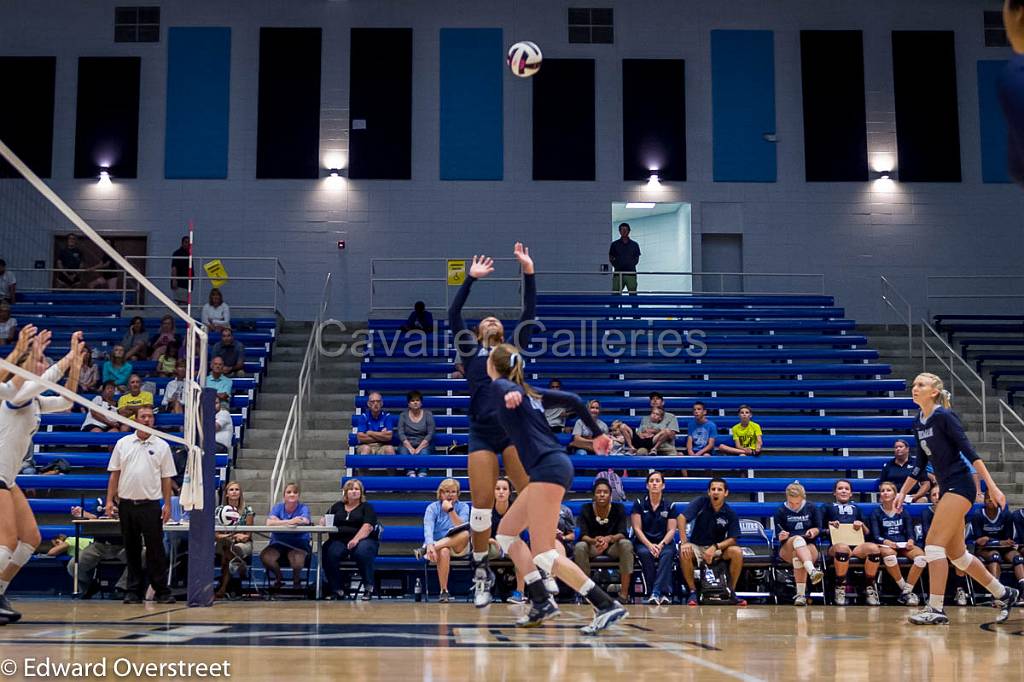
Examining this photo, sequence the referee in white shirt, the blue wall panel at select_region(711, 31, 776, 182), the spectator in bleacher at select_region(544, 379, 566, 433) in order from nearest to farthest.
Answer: the referee in white shirt → the spectator in bleacher at select_region(544, 379, 566, 433) → the blue wall panel at select_region(711, 31, 776, 182)

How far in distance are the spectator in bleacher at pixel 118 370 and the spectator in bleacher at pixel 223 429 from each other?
2.01 m

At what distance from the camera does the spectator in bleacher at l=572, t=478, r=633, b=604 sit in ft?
40.7

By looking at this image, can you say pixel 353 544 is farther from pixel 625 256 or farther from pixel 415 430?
pixel 625 256

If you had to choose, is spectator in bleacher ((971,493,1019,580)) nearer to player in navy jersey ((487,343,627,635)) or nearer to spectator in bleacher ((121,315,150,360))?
player in navy jersey ((487,343,627,635))

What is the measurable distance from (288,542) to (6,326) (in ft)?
26.6

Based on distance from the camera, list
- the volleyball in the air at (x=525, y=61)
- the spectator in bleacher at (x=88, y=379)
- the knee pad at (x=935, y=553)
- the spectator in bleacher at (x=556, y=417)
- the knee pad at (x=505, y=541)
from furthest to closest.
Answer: the spectator in bleacher at (x=88, y=379) < the spectator in bleacher at (x=556, y=417) < the volleyball in the air at (x=525, y=61) < the knee pad at (x=935, y=553) < the knee pad at (x=505, y=541)

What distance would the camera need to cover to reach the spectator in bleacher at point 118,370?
16331 millimetres

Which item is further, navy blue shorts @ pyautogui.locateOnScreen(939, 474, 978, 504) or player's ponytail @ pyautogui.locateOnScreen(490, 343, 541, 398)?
navy blue shorts @ pyautogui.locateOnScreen(939, 474, 978, 504)

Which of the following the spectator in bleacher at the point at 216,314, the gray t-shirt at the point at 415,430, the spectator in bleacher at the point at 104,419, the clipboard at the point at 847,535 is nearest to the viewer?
the clipboard at the point at 847,535

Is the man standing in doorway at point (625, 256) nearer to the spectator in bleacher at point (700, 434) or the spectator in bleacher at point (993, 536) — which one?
the spectator in bleacher at point (700, 434)

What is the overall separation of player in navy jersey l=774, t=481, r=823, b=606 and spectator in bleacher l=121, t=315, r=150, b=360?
1042cm

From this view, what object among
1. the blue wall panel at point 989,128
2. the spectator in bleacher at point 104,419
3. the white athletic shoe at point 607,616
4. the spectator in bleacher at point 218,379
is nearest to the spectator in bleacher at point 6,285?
the spectator in bleacher at point 104,419

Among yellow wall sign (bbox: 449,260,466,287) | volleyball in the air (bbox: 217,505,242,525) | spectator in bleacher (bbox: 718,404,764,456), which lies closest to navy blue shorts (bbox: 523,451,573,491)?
volleyball in the air (bbox: 217,505,242,525)

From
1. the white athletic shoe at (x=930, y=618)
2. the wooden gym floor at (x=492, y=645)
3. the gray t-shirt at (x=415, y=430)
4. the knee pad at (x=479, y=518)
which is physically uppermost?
the gray t-shirt at (x=415, y=430)
